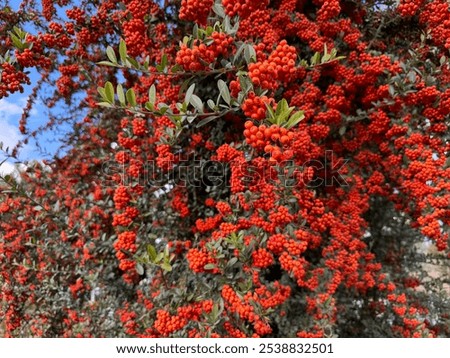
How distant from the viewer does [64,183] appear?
452 centimetres

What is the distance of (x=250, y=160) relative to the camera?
2.49 meters

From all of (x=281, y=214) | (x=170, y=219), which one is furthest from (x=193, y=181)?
(x=281, y=214)

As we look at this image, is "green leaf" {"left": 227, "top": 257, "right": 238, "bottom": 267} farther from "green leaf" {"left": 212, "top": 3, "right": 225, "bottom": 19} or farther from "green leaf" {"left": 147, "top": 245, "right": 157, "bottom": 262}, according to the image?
"green leaf" {"left": 212, "top": 3, "right": 225, "bottom": 19}

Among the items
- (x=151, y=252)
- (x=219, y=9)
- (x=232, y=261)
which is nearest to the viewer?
(x=219, y=9)

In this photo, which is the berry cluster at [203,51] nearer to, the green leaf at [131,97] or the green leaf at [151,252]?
the green leaf at [131,97]

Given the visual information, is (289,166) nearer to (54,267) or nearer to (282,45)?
(282,45)

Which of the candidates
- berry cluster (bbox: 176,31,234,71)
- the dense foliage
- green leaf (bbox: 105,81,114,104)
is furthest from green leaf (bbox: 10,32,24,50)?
berry cluster (bbox: 176,31,234,71)

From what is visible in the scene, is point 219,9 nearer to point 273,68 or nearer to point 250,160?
point 273,68

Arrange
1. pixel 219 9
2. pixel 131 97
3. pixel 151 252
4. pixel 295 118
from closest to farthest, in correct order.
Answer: pixel 295 118
pixel 131 97
pixel 219 9
pixel 151 252

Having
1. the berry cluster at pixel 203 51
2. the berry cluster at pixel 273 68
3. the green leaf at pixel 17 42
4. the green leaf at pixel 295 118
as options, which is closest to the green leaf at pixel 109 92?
the berry cluster at pixel 203 51

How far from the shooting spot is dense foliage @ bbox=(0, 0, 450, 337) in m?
2.29

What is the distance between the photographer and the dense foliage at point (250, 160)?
2285mm

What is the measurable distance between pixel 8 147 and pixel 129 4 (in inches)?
73.9

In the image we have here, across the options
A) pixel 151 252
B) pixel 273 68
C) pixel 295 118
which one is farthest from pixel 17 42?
pixel 295 118
